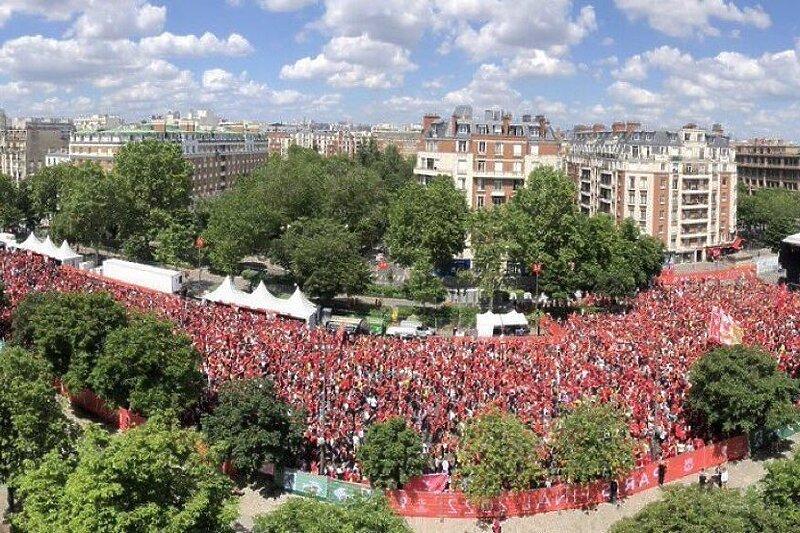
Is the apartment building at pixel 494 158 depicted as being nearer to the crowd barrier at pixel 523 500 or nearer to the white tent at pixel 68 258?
the white tent at pixel 68 258

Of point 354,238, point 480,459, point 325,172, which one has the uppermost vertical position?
point 325,172

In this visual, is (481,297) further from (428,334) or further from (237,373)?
(237,373)

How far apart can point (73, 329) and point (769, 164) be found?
9451 cm

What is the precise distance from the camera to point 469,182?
210 feet

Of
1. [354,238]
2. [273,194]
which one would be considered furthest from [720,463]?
[273,194]

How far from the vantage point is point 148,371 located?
25391 millimetres

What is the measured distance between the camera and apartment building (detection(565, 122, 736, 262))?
6506cm

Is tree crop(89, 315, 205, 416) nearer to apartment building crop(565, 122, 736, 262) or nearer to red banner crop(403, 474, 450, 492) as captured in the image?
red banner crop(403, 474, 450, 492)

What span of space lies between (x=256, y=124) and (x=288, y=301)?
146 m

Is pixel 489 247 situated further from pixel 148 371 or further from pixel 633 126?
pixel 633 126

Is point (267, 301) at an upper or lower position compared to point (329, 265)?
lower

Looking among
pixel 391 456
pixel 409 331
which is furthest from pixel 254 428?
pixel 409 331

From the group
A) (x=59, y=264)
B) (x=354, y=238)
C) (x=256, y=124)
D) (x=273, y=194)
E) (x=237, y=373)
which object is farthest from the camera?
(x=256, y=124)

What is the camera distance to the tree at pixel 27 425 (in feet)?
66.3
